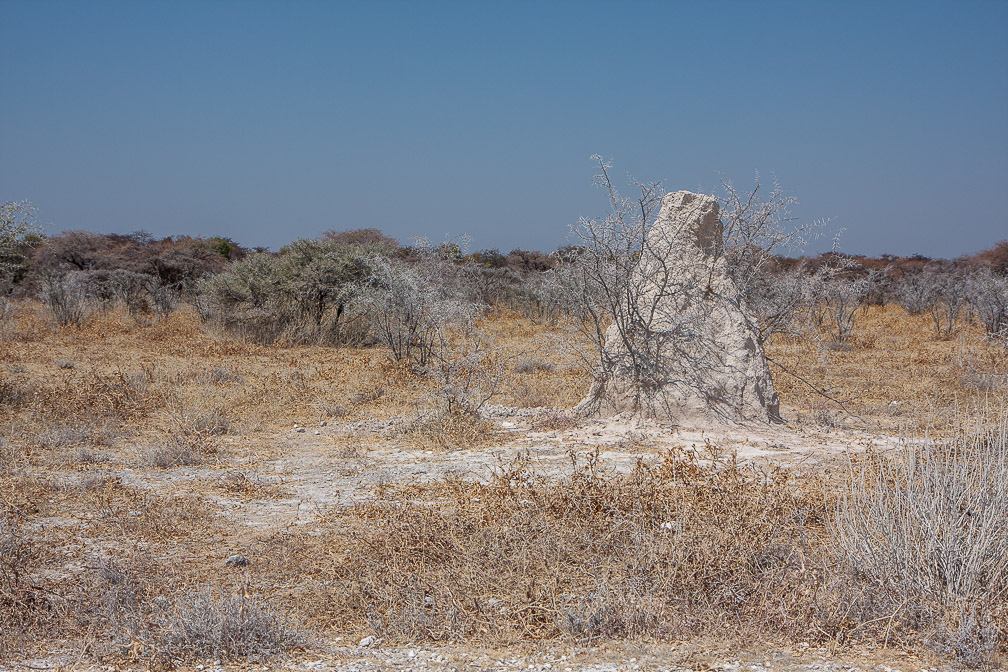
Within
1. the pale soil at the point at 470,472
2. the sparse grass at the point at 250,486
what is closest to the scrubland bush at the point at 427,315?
the pale soil at the point at 470,472

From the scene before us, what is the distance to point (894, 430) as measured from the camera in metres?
8.33

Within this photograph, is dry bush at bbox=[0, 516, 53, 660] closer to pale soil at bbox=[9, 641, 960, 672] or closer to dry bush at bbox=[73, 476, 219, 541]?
pale soil at bbox=[9, 641, 960, 672]

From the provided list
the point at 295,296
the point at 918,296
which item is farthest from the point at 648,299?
the point at 918,296

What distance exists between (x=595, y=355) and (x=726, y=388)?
6372 millimetres

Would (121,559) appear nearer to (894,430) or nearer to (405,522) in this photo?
(405,522)

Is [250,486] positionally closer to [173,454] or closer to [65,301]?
[173,454]

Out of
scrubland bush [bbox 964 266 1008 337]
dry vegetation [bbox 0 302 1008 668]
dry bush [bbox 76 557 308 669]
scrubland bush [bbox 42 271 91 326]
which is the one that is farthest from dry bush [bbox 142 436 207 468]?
scrubland bush [bbox 964 266 1008 337]

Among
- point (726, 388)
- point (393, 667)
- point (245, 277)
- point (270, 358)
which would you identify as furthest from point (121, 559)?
point (245, 277)

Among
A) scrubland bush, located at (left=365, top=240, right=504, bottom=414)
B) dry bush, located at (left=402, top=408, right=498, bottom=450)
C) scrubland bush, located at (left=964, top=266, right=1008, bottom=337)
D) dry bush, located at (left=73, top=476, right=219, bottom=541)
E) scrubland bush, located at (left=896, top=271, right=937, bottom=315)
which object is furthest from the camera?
scrubland bush, located at (left=896, top=271, right=937, bottom=315)

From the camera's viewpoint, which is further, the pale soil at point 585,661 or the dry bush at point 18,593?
the dry bush at point 18,593

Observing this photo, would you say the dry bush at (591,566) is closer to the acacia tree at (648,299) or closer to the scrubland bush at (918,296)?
the acacia tree at (648,299)

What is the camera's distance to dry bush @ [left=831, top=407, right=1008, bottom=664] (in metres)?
3.46

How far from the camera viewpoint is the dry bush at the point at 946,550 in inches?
136

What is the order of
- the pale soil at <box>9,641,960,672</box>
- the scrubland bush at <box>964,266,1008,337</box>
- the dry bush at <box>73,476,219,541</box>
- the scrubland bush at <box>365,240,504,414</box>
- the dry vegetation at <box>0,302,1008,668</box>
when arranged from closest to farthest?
the pale soil at <box>9,641,960,672</box> → the dry vegetation at <box>0,302,1008,668</box> → the dry bush at <box>73,476,219,541</box> → the scrubland bush at <box>365,240,504,414</box> → the scrubland bush at <box>964,266,1008,337</box>
